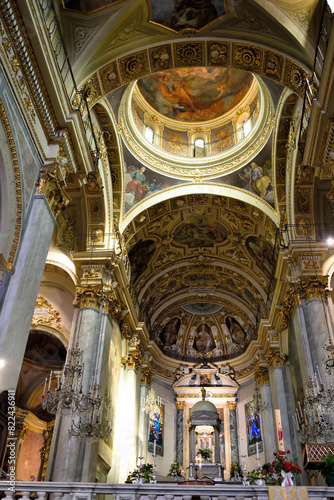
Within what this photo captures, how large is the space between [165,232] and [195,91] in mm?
5630

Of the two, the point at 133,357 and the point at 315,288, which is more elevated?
the point at 133,357

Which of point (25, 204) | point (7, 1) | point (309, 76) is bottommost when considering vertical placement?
point (25, 204)

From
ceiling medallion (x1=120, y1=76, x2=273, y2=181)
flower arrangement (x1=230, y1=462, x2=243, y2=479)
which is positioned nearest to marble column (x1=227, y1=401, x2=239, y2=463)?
flower arrangement (x1=230, y1=462, x2=243, y2=479)

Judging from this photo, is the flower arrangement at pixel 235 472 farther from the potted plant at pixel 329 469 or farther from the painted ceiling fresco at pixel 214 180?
the painted ceiling fresco at pixel 214 180

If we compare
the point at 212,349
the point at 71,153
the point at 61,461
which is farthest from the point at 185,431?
the point at 71,153

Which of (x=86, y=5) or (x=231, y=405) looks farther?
(x=231, y=405)

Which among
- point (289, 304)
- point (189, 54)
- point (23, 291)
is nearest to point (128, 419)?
point (289, 304)

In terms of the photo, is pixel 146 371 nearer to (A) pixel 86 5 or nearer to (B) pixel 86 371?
(B) pixel 86 371

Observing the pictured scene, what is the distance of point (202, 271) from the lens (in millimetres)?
21234

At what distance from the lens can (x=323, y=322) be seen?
11086 mm

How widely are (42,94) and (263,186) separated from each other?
926cm

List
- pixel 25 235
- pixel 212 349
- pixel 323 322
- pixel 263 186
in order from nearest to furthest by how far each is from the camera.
Result: pixel 25 235, pixel 323 322, pixel 263 186, pixel 212 349

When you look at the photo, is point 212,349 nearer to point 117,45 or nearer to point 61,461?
point 61,461

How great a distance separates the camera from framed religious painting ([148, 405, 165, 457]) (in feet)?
64.1
